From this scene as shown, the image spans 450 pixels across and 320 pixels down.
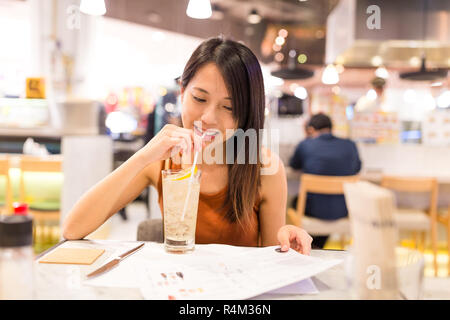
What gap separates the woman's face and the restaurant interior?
1.03 m

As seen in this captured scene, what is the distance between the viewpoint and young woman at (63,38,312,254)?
44.1 inches

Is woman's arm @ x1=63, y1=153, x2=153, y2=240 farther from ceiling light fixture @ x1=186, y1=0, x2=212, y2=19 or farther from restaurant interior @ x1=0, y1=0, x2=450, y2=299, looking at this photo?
ceiling light fixture @ x1=186, y1=0, x2=212, y2=19

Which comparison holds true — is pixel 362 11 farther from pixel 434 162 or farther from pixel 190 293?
pixel 190 293

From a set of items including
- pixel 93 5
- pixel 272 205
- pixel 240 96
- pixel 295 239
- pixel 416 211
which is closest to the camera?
pixel 295 239

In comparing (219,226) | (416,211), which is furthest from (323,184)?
(219,226)

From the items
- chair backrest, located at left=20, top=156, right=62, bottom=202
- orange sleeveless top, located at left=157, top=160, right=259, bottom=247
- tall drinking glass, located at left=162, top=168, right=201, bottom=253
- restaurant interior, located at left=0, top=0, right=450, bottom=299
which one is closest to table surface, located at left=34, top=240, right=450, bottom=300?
tall drinking glass, located at left=162, top=168, right=201, bottom=253

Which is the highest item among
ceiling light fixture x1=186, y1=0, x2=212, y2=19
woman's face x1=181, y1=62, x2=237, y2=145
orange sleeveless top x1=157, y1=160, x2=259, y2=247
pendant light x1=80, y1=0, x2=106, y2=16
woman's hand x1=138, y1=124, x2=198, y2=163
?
ceiling light fixture x1=186, y1=0, x2=212, y2=19

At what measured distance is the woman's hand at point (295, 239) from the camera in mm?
992

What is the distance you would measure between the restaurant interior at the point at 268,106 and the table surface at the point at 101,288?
4.20 ft

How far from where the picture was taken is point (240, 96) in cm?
125

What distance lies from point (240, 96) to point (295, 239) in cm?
48

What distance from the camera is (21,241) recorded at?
1.92ft

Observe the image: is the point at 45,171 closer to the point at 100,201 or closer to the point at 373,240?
the point at 100,201

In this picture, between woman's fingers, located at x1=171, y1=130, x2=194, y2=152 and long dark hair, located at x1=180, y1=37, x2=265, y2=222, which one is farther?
long dark hair, located at x1=180, y1=37, x2=265, y2=222
